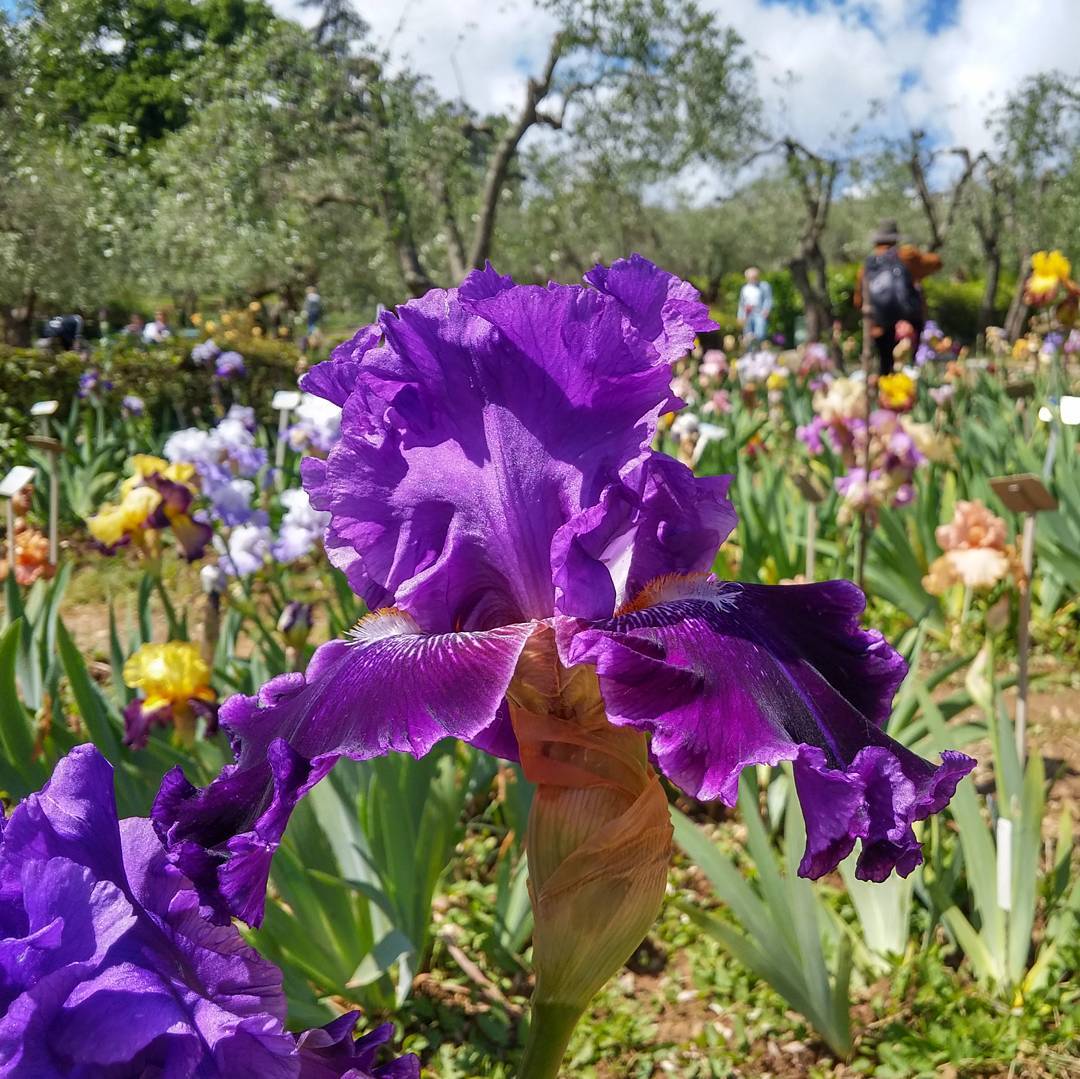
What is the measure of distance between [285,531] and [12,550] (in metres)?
0.90

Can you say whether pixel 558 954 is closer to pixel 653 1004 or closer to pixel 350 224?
pixel 653 1004

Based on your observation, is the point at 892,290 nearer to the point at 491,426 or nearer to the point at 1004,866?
the point at 1004,866

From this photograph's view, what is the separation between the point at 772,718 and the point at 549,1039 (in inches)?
11.8

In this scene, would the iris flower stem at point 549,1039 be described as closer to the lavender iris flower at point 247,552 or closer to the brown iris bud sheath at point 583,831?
the brown iris bud sheath at point 583,831

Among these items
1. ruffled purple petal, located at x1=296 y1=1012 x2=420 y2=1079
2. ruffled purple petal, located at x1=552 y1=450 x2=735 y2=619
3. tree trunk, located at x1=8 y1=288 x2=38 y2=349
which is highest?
tree trunk, located at x1=8 y1=288 x2=38 y2=349

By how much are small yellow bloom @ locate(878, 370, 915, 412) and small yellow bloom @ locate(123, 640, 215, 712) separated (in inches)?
140

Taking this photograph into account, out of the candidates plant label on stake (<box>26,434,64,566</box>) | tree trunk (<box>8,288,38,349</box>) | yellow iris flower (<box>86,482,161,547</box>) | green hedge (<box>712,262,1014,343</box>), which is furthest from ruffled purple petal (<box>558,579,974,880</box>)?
green hedge (<box>712,262,1014,343</box>)

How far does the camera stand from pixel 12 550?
2.60 metres

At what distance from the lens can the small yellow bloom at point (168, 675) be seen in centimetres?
197

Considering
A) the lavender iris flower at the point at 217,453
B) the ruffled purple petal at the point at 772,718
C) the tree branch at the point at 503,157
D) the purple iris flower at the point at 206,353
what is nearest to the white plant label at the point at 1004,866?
the ruffled purple petal at the point at 772,718

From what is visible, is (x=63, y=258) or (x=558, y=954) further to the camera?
(x=63, y=258)

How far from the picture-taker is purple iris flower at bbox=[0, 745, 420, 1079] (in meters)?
0.46

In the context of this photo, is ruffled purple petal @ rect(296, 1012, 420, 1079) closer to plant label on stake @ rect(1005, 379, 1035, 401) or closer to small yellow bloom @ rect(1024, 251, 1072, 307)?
plant label on stake @ rect(1005, 379, 1035, 401)

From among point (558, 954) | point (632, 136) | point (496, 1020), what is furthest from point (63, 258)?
point (558, 954)
